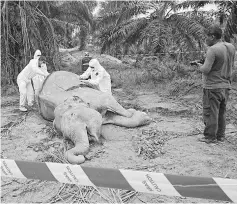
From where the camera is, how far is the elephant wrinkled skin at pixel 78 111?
156 inches

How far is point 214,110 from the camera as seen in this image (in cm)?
398

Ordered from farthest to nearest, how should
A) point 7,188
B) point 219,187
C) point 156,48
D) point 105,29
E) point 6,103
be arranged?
1. point 105,29
2. point 156,48
3. point 6,103
4. point 7,188
5. point 219,187

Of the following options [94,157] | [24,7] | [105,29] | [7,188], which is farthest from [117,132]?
[105,29]

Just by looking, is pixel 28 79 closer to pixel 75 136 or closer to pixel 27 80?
pixel 27 80

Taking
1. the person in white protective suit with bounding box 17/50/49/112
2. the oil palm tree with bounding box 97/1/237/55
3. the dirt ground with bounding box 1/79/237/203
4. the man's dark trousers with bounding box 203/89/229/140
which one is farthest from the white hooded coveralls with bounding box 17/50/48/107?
the oil palm tree with bounding box 97/1/237/55

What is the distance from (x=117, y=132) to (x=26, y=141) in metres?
1.47

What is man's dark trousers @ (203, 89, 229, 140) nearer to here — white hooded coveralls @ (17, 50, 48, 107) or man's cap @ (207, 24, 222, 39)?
man's cap @ (207, 24, 222, 39)

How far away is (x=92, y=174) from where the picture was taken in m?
1.99

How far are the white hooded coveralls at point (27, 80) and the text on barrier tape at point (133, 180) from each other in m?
4.68

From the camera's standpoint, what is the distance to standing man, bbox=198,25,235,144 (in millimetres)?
3826

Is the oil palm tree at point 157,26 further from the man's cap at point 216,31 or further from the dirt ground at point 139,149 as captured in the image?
the man's cap at point 216,31

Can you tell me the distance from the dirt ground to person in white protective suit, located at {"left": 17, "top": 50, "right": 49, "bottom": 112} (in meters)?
0.47

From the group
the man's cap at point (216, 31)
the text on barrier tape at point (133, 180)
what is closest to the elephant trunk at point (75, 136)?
the text on barrier tape at point (133, 180)

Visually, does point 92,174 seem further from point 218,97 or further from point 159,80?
point 159,80
